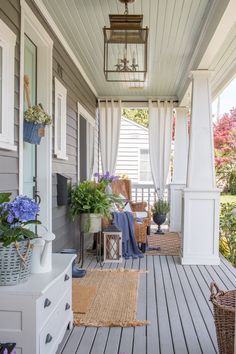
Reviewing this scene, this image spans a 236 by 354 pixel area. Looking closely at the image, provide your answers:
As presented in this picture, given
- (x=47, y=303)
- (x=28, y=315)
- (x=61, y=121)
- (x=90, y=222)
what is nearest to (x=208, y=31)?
(x=61, y=121)

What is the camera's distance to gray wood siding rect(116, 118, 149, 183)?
32.9ft

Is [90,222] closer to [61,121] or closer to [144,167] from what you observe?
[61,121]

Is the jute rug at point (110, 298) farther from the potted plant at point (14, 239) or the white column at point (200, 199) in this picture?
the potted plant at point (14, 239)

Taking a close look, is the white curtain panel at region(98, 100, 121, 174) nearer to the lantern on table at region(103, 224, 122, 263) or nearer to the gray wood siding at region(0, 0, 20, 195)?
the lantern on table at region(103, 224, 122, 263)

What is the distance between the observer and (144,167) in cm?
1003

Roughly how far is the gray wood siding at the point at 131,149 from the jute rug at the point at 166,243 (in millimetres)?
3108

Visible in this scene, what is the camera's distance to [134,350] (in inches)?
97.7

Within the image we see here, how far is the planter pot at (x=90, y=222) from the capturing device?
15.1 feet

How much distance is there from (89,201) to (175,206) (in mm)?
3213

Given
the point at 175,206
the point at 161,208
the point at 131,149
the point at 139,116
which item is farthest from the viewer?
the point at 139,116

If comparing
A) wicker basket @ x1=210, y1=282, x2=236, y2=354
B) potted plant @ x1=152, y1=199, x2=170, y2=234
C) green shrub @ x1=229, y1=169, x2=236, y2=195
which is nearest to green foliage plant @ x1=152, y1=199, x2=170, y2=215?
potted plant @ x1=152, y1=199, x2=170, y2=234

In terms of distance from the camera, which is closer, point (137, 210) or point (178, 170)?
point (137, 210)

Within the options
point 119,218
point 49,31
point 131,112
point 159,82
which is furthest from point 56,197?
point 131,112

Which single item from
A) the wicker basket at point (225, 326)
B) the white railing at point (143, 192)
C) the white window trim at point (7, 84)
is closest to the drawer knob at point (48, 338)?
the wicker basket at point (225, 326)
